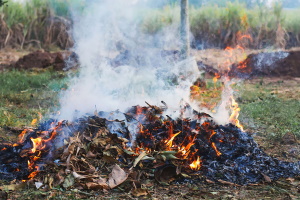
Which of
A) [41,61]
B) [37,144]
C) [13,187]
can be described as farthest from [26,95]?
[13,187]

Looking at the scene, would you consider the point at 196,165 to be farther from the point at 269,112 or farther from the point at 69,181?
the point at 269,112

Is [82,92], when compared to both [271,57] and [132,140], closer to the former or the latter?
[132,140]

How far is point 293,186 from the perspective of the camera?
4559 mm

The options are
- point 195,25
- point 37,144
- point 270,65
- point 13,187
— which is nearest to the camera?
point 13,187

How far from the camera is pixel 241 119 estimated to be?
788cm

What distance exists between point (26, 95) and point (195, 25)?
8.96 m

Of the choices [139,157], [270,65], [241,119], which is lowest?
[270,65]

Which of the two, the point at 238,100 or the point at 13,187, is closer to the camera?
the point at 13,187

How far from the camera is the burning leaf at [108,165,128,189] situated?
4402 mm

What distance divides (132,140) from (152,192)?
38.3 inches

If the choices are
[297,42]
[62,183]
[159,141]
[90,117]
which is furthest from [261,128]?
[297,42]

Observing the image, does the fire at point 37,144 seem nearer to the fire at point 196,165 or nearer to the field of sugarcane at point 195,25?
the fire at point 196,165

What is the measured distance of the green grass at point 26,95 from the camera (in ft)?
25.6

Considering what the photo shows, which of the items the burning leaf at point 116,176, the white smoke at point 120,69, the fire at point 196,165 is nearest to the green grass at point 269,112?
the white smoke at point 120,69
